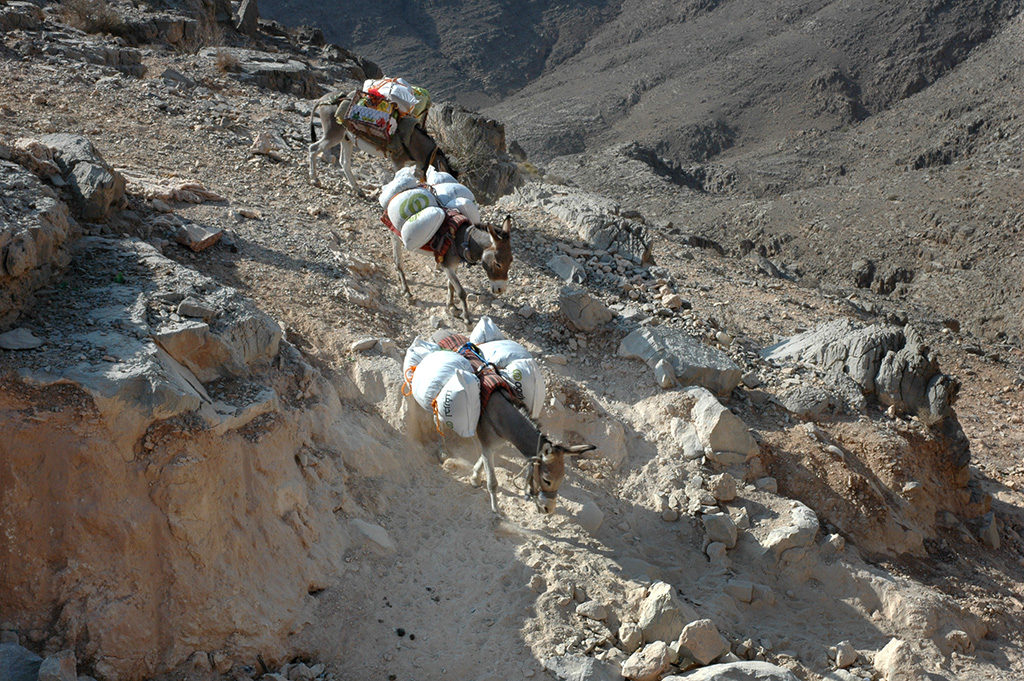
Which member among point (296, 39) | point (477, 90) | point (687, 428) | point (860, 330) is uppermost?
point (860, 330)

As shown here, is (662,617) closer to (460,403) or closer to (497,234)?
(460,403)

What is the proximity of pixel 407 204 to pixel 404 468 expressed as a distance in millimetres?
3088

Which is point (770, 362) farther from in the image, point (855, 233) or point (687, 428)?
point (855, 233)

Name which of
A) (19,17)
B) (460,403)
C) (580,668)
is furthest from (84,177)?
(19,17)

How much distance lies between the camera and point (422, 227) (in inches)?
332

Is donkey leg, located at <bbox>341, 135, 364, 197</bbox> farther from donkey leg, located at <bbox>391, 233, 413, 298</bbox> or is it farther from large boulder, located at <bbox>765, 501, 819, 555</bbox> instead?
large boulder, located at <bbox>765, 501, 819, 555</bbox>

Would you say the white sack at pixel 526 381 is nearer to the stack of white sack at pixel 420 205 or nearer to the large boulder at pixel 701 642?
the large boulder at pixel 701 642

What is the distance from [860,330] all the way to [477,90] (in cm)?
4640

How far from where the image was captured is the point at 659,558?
22.9 feet

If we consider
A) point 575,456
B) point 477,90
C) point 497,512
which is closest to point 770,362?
point 575,456

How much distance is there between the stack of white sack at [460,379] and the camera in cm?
631

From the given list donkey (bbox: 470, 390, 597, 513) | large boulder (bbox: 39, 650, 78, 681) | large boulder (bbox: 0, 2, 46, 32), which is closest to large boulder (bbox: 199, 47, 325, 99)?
large boulder (bbox: 0, 2, 46, 32)

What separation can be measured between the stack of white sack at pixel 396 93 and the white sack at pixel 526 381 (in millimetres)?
5977

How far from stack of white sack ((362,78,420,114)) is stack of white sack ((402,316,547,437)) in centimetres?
549
